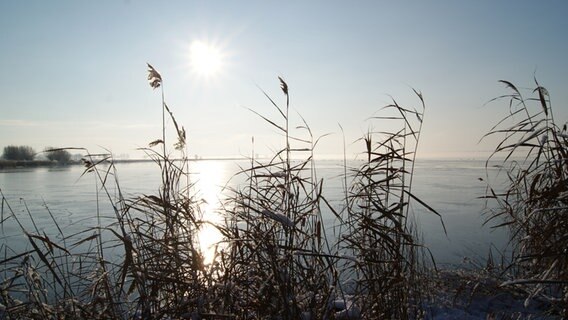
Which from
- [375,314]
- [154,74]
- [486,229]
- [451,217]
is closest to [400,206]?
[375,314]

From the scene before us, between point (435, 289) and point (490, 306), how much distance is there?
904mm

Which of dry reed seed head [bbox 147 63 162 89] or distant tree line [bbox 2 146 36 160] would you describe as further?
distant tree line [bbox 2 146 36 160]

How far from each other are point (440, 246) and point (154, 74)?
25.8ft

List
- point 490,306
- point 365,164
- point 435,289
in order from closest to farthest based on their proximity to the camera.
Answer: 1. point 365,164
2. point 490,306
3. point 435,289

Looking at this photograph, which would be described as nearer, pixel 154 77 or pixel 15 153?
pixel 154 77

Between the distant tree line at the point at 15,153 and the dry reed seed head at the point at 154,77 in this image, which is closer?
the dry reed seed head at the point at 154,77

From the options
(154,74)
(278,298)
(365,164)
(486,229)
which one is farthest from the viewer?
(486,229)

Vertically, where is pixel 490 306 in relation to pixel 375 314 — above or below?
below

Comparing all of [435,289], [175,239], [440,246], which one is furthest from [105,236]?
[440,246]

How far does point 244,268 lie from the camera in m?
2.82

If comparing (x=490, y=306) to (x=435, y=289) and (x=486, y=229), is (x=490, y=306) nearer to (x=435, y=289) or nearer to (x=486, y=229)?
(x=435, y=289)

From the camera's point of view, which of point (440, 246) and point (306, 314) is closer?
point (306, 314)

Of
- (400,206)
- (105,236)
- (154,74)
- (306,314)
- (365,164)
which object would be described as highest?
(154,74)

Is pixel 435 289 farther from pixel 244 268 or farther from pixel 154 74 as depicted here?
pixel 154 74
